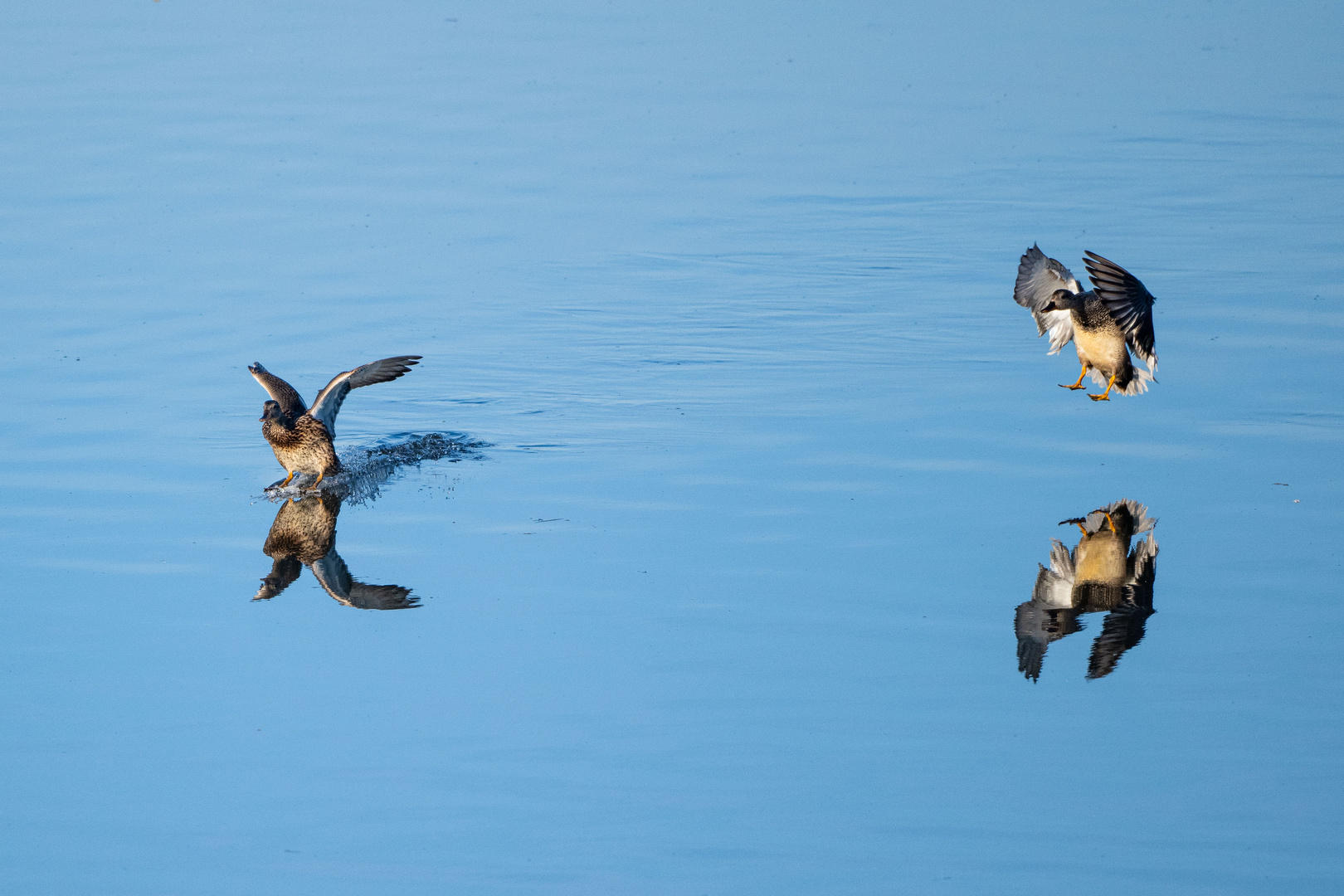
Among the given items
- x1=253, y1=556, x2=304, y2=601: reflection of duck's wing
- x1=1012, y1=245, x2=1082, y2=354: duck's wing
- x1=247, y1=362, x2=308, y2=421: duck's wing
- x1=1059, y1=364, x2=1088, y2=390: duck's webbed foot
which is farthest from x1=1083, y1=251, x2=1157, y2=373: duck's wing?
x1=253, y1=556, x2=304, y2=601: reflection of duck's wing

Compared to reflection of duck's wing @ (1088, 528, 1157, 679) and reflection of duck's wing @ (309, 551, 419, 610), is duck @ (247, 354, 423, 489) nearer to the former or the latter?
reflection of duck's wing @ (309, 551, 419, 610)

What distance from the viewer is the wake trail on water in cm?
964

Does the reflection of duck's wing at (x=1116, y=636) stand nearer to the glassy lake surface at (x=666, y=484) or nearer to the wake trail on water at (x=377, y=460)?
the glassy lake surface at (x=666, y=484)

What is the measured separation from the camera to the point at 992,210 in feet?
49.2

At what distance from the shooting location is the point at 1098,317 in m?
10.5

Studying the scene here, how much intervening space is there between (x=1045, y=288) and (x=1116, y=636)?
4.13 meters

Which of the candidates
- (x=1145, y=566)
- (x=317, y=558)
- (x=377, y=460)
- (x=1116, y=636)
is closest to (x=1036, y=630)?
(x=1116, y=636)

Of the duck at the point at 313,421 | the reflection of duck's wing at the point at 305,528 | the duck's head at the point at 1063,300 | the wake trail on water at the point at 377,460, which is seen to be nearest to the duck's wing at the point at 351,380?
the duck at the point at 313,421

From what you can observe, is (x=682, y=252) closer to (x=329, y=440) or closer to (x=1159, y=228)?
(x=1159, y=228)

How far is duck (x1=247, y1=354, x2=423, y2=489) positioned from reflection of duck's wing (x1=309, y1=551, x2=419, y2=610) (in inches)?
54.8

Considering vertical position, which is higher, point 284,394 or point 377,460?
point 284,394

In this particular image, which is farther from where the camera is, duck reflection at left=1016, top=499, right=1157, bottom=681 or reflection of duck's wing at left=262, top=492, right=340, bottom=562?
reflection of duck's wing at left=262, top=492, right=340, bottom=562

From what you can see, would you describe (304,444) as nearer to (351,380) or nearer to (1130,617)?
(351,380)

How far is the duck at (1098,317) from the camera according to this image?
32.2ft
